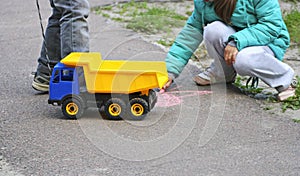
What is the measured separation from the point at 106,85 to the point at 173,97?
2.69ft

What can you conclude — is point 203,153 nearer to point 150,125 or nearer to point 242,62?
point 150,125

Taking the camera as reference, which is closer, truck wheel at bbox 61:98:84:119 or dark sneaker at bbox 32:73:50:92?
truck wheel at bbox 61:98:84:119

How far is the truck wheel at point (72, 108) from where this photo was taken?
13.1 ft

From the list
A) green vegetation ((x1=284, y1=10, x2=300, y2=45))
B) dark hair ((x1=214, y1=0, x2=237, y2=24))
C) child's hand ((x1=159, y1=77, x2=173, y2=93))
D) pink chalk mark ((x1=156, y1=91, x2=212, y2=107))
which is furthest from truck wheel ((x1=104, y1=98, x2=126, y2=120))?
green vegetation ((x1=284, y1=10, x2=300, y2=45))

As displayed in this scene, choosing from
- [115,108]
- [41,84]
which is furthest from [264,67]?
[41,84]

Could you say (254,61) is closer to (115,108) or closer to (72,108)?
(115,108)

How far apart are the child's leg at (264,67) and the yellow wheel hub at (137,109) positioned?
0.85 metres

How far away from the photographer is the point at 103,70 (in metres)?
3.87

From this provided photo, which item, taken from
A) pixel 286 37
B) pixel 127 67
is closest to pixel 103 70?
pixel 127 67

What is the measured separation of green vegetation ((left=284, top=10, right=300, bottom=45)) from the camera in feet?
20.1

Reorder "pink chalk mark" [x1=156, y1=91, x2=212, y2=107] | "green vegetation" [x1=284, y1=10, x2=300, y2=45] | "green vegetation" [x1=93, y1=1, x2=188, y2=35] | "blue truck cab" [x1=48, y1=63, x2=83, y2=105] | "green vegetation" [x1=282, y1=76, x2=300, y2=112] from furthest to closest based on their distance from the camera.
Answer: "green vegetation" [x1=93, y1=1, x2=188, y2=35] < "green vegetation" [x1=284, y1=10, x2=300, y2=45] < "pink chalk mark" [x1=156, y1=91, x2=212, y2=107] < "green vegetation" [x1=282, y1=76, x2=300, y2=112] < "blue truck cab" [x1=48, y1=63, x2=83, y2=105]

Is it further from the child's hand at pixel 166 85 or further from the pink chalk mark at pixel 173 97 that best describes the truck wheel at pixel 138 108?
the child's hand at pixel 166 85

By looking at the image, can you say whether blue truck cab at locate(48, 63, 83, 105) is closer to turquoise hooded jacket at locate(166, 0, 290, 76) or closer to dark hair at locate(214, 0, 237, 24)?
turquoise hooded jacket at locate(166, 0, 290, 76)

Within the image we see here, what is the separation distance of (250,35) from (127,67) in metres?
1.01
